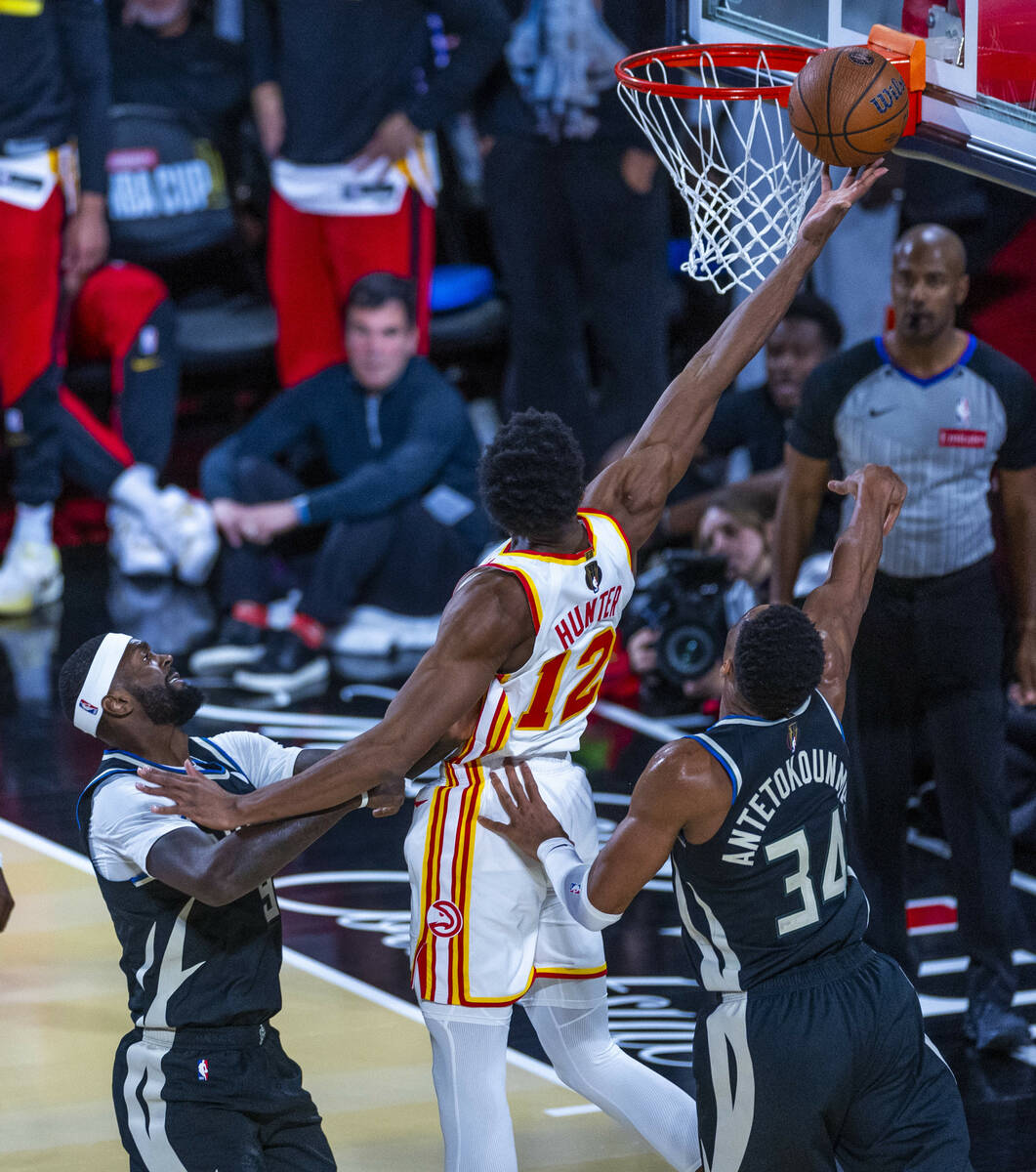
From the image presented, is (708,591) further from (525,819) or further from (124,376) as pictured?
(525,819)

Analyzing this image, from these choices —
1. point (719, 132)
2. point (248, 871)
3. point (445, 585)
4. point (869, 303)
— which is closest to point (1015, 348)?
point (869, 303)

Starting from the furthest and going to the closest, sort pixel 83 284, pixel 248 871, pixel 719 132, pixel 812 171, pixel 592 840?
1. pixel 83 284
2. pixel 719 132
3. pixel 812 171
4. pixel 592 840
5. pixel 248 871

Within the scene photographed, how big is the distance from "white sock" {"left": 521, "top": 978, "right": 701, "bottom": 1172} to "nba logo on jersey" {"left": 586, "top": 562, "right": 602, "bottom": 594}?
2.90 ft

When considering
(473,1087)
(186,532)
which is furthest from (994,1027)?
(186,532)

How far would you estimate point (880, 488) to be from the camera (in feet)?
14.5

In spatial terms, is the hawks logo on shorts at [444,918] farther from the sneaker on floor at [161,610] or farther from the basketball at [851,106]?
the sneaker on floor at [161,610]

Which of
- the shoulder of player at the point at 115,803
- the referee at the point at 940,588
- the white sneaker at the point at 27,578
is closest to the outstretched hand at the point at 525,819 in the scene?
the shoulder of player at the point at 115,803

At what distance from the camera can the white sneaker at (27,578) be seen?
10.7 meters

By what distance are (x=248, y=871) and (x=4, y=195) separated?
8.59 metres

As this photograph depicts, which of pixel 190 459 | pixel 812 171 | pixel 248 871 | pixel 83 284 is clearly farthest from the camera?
pixel 190 459

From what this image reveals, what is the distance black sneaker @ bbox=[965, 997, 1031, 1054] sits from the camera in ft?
16.8

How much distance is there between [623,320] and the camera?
34.6 feet

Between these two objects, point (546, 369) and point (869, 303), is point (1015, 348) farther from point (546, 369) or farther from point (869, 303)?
point (546, 369)

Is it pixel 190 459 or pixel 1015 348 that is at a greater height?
pixel 1015 348
